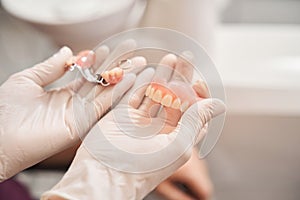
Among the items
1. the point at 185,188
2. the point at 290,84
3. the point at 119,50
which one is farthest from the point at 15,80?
the point at 290,84

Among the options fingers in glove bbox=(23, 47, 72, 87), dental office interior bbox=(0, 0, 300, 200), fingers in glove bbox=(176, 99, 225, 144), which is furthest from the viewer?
dental office interior bbox=(0, 0, 300, 200)

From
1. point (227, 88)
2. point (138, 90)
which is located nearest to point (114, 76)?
point (138, 90)

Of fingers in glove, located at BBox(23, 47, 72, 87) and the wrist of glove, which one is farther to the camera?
fingers in glove, located at BBox(23, 47, 72, 87)

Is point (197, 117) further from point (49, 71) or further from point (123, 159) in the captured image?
point (49, 71)

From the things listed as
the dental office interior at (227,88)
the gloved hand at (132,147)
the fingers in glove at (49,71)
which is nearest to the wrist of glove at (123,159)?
the gloved hand at (132,147)

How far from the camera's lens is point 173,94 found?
0.63 metres

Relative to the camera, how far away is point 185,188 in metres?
1.07

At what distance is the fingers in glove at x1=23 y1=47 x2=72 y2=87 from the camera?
28.5 inches

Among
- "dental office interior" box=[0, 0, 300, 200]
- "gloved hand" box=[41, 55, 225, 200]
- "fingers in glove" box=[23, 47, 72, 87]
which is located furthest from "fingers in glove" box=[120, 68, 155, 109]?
"dental office interior" box=[0, 0, 300, 200]

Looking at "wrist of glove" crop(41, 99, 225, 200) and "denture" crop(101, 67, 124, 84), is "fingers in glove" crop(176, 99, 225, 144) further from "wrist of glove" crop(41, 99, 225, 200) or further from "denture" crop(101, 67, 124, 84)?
"denture" crop(101, 67, 124, 84)

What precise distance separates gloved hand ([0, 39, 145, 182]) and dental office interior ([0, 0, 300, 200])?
12.2 inches

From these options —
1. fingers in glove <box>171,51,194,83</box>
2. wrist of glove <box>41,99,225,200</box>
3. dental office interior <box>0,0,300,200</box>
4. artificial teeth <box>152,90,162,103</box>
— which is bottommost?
dental office interior <box>0,0,300,200</box>

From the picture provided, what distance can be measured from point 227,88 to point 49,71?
1.87 ft

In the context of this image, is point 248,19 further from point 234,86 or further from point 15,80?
point 15,80
